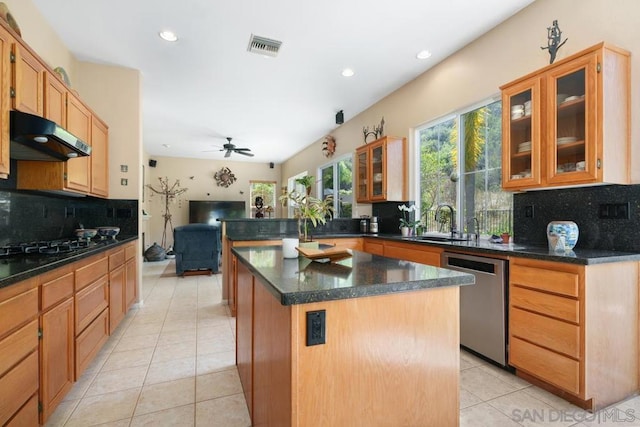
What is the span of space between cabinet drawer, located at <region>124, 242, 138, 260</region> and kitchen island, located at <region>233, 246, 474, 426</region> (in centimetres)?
258

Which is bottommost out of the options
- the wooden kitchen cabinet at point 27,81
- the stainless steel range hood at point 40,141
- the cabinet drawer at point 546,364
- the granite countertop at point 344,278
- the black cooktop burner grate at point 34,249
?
the cabinet drawer at point 546,364

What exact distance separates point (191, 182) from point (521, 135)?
8.40 m

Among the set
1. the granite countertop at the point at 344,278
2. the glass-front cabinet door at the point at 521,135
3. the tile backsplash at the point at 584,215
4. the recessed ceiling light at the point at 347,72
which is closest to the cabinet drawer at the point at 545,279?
the tile backsplash at the point at 584,215

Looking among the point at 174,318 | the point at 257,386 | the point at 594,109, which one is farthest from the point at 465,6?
the point at 174,318

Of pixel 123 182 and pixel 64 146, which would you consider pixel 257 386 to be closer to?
pixel 64 146

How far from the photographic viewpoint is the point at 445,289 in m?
1.20

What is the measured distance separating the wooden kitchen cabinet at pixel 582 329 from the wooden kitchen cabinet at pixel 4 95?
3.13 m

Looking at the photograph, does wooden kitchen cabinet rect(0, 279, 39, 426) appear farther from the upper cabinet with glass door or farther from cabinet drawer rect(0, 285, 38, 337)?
the upper cabinet with glass door

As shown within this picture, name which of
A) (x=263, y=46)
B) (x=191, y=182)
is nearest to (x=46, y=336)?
(x=263, y=46)

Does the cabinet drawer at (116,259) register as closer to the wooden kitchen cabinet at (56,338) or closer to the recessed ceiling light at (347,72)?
the wooden kitchen cabinet at (56,338)

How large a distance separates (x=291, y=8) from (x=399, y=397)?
9.23 feet

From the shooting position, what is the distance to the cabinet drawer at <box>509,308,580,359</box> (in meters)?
1.79

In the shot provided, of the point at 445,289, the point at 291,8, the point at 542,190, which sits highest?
the point at 291,8

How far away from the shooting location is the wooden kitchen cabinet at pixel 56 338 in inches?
61.1
